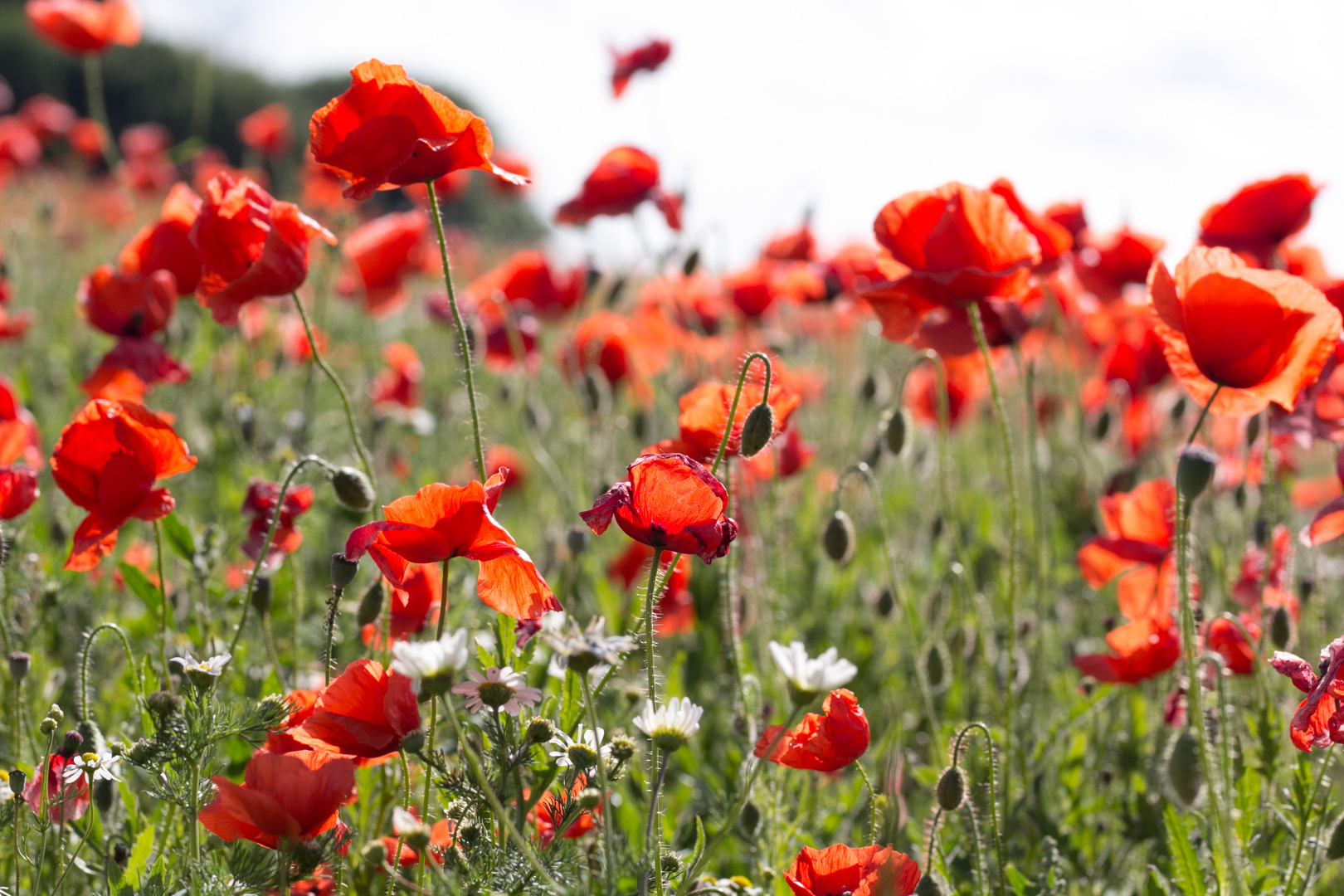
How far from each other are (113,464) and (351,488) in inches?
13.5

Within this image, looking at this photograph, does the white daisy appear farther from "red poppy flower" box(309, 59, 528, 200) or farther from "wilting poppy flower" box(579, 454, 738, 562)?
"red poppy flower" box(309, 59, 528, 200)

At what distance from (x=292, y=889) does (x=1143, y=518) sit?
155 cm

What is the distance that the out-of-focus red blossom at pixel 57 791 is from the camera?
1361mm

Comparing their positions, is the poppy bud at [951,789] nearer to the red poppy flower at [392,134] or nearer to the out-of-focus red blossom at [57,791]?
the red poppy flower at [392,134]

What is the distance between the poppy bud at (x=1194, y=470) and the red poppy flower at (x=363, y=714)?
981 mm

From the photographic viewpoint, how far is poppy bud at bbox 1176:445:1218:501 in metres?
1.34

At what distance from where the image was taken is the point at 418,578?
1.59 metres

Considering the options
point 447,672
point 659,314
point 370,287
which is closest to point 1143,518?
point 447,672

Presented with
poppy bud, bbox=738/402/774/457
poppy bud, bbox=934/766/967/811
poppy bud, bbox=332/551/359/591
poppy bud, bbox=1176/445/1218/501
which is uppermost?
poppy bud, bbox=1176/445/1218/501

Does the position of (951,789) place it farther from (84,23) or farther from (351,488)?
(84,23)

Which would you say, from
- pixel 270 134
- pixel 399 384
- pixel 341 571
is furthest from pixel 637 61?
pixel 270 134

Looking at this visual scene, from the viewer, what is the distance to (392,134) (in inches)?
58.4

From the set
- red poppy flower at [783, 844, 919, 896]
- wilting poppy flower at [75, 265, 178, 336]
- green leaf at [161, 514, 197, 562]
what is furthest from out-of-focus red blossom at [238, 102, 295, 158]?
red poppy flower at [783, 844, 919, 896]

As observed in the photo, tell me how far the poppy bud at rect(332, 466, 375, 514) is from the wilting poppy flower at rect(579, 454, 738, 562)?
0.49 meters
